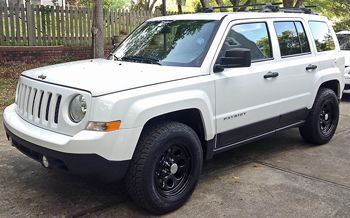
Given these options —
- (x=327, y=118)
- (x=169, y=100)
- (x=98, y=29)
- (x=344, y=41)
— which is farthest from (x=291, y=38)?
(x=98, y=29)

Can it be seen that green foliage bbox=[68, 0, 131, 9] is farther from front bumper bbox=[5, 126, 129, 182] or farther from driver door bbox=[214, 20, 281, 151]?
front bumper bbox=[5, 126, 129, 182]

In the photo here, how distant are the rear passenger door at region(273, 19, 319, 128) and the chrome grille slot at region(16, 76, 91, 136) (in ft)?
8.79

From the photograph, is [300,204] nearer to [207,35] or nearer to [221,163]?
[221,163]

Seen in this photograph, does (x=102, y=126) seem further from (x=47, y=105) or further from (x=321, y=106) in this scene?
(x=321, y=106)

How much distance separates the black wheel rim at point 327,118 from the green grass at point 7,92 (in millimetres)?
5564

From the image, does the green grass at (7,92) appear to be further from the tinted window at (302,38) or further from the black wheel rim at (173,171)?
the tinted window at (302,38)

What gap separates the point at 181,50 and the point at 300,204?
195 cm

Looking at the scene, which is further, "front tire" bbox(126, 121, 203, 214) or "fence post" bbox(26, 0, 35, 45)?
"fence post" bbox(26, 0, 35, 45)

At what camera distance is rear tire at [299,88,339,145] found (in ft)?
19.1

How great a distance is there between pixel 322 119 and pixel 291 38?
4.52 feet

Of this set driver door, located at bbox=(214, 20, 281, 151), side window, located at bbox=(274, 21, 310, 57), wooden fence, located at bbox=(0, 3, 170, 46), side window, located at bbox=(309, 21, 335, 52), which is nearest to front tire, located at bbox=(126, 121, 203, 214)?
driver door, located at bbox=(214, 20, 281, 151)

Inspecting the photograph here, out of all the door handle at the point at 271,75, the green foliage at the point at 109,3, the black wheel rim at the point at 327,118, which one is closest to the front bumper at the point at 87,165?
the door handle at the point at 271,75

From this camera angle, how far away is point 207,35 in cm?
448

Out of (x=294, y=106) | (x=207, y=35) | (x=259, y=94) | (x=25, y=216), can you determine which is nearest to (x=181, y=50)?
(x=207, y=35)
